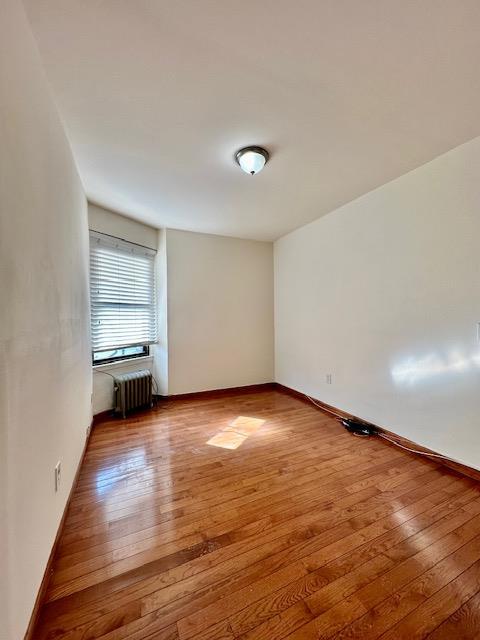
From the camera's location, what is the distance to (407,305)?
2.28 meters

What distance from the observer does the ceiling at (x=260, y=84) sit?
3.46 ft

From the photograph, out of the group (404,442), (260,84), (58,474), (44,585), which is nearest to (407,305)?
(404,442)

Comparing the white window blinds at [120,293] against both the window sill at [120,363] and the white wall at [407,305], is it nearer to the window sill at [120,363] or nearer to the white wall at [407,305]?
the window sill at [120,363]

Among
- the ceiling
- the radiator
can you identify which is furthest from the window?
the ceiling

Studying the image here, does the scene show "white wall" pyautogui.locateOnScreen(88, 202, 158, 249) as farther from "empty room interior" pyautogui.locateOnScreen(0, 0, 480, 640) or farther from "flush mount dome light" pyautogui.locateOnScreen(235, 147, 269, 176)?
"flush mount dome light" pyautogui.locateOnScreen(235, 147, 269, 176)

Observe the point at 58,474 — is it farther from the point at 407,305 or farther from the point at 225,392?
the point at 407,305

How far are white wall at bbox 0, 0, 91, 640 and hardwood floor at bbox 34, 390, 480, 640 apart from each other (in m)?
0.27

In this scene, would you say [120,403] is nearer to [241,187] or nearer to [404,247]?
[241,187]

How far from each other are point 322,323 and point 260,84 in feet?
8.31

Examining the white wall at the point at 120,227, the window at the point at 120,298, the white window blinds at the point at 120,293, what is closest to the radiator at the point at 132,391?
the window at the point at 120,298

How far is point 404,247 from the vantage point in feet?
7.52

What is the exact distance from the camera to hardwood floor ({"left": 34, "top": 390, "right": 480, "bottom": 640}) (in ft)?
3.32

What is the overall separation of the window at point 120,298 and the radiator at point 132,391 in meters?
0.31

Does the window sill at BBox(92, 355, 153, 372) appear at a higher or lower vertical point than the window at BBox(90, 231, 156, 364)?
lower
